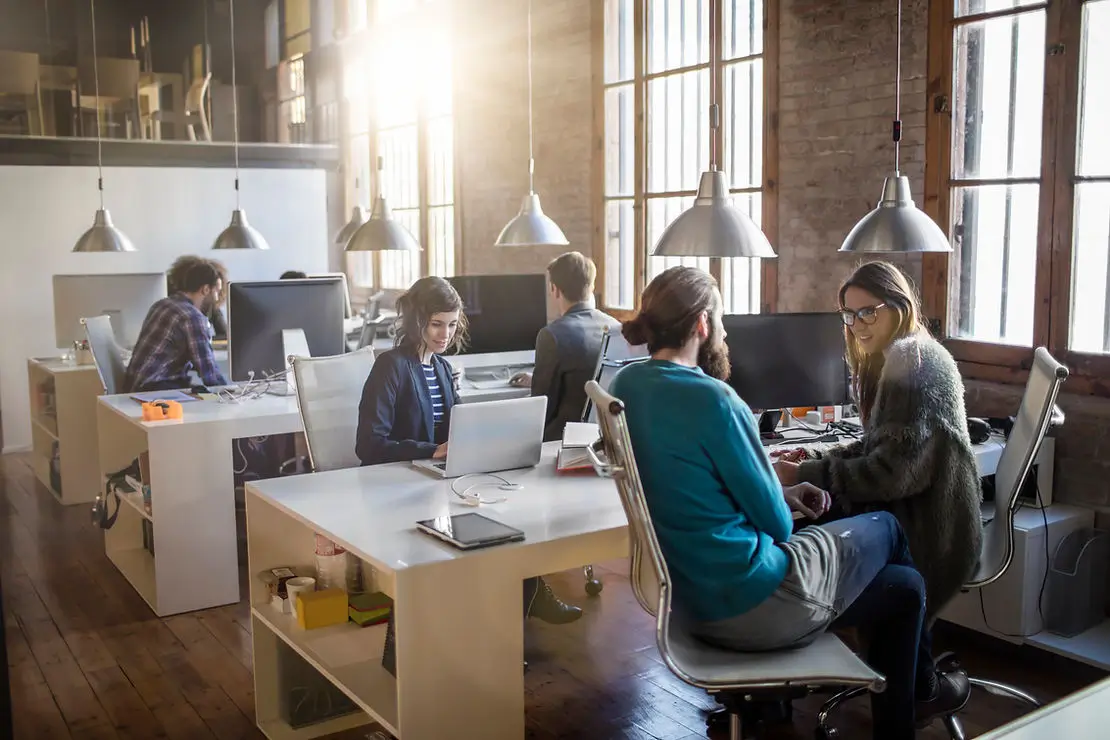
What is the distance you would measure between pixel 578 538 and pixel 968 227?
2483mm

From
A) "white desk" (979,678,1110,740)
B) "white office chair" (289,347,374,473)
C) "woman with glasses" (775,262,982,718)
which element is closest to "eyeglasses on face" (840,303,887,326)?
"woman with glasses" (775,262,982,718)

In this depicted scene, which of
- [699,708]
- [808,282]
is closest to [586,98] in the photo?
[808,282]

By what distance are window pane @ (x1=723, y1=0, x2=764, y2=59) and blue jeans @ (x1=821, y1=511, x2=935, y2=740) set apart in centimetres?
324

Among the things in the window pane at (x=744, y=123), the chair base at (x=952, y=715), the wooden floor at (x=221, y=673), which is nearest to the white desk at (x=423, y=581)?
the wooden floor at (x=221, y=673)

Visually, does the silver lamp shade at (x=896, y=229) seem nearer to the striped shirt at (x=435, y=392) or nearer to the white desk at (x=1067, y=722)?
the striped shirt at (x=435, y=392)

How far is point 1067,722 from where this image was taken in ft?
4.09

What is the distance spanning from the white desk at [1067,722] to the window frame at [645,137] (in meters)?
3.90

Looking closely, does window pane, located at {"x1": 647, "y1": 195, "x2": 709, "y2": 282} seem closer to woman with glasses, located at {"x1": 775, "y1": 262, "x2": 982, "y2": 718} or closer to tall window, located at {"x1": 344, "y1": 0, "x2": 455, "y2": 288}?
tall window, located at {"x1": 344, "y1": 0, "x2": 455, "y2": 288}

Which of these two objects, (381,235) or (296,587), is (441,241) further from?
(296,587)

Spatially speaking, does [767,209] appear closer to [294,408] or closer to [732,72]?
[732,72]

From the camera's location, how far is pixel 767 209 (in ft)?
17.0

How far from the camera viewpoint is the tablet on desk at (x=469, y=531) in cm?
251

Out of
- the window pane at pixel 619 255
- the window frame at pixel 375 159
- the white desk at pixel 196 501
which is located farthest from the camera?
the window frame at pixel 375 159

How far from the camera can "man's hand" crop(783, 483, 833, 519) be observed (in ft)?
9.60
